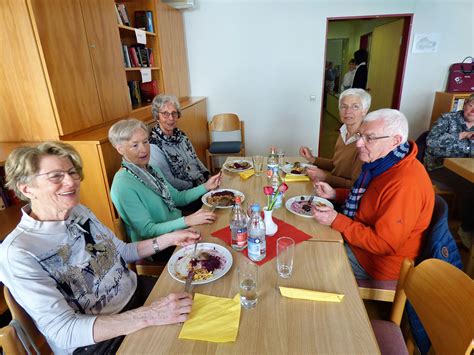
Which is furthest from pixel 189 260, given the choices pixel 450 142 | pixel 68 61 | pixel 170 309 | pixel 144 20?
pixel 144 20

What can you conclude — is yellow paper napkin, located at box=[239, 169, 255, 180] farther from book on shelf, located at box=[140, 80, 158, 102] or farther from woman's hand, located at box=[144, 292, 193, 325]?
book on shelf, located at box=[140, 80, 158, 102]

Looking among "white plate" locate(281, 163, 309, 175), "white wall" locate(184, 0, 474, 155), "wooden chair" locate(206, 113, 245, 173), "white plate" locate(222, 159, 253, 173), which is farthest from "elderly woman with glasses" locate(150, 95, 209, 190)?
"white wall" locate(184, 0, 474, 155)

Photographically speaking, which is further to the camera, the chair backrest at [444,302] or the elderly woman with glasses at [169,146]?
the elderly woman with glasses at [169,146]

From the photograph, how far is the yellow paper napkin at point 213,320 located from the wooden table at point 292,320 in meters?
0.02

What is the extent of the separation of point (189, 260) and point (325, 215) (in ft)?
2.17

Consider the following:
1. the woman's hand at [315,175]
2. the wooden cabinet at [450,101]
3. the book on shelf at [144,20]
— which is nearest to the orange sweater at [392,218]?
the woman's hand at [315,175]

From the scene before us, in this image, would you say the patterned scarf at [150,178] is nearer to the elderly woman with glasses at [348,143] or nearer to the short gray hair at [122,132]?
the short gray hair at [122,132]

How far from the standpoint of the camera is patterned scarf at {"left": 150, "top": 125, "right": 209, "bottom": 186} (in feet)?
7.16

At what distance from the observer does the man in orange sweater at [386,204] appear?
47.3 inches

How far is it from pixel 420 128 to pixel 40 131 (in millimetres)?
4529

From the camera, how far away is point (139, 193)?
1441 millimetres

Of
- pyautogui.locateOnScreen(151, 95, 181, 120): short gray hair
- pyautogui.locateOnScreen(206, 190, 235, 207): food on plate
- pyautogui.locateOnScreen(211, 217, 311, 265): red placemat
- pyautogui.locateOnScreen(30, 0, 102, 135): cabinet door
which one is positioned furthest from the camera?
pyautogui.locateOnScreen(151, 95, 181, 120): short gray hair

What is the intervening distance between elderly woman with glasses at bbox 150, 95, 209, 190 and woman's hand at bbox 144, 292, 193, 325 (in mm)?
1310

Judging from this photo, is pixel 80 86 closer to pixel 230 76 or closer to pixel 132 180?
pixel 132 180
